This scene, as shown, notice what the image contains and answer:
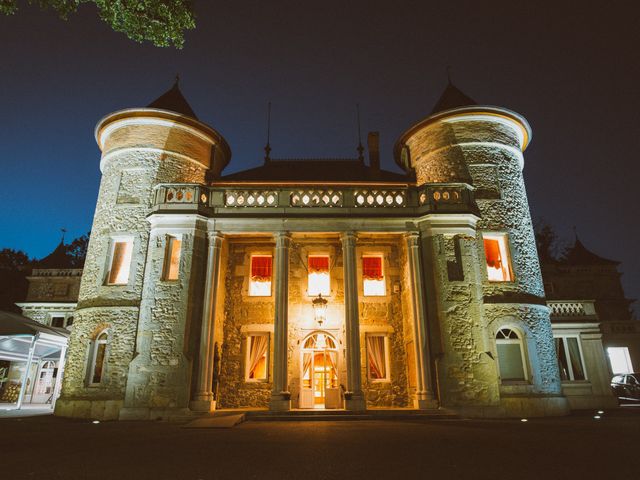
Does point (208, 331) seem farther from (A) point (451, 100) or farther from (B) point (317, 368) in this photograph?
(A) point (451, 100)

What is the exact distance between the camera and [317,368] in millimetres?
16000

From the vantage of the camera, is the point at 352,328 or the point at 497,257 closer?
the point at 352,328

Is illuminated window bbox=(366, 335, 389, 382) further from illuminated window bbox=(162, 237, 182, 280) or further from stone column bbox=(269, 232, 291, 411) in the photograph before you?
illuminated window bbox=(162, 237, 182, 280)

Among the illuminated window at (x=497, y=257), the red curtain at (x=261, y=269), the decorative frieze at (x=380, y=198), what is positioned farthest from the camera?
the red curtain at (x=261, y=269)

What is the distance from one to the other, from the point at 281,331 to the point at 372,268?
18.0ft

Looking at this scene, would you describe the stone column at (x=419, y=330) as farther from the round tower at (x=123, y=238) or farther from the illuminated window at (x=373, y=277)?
the round tower at (x=123, y=238)

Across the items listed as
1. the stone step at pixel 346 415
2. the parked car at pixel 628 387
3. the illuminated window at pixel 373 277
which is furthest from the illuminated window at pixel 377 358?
the parked car at pixel 628 387

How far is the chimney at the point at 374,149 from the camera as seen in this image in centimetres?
2219

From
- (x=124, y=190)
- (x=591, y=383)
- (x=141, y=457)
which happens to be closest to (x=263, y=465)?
(x=141, y=457)

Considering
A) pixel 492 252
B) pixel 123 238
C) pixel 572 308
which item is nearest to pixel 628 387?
A: pixel 572 308

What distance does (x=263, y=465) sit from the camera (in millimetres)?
5363

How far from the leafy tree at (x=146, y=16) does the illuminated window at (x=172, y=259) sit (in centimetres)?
728

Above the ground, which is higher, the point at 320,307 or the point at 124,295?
→ the point at 124,295

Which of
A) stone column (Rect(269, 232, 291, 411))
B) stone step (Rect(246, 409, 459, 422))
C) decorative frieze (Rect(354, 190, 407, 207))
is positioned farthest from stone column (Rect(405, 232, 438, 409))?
stone column (Rect(269, 232, 291, 411))
